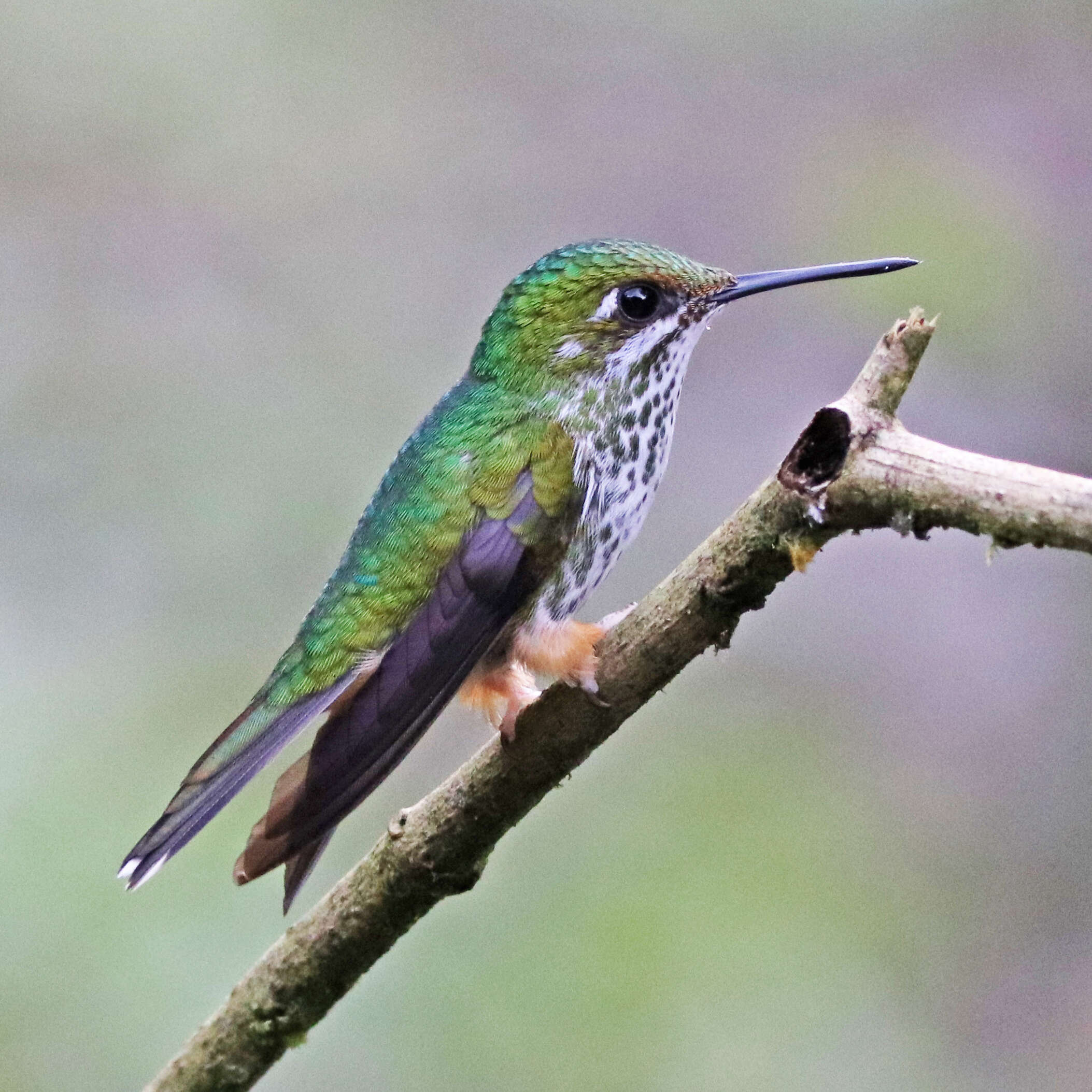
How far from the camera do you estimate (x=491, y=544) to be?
110 inches

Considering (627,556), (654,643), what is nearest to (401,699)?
(654,643)

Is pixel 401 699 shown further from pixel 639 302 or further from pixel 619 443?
pixel 639 302

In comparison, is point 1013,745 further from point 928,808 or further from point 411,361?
point 411,361

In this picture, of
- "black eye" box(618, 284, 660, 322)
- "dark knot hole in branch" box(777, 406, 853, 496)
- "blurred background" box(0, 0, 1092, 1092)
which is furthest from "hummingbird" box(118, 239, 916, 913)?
"blurred background" box(0, 0, 1092, 1092)

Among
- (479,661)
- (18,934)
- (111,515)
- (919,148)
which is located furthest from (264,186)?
(479,661)

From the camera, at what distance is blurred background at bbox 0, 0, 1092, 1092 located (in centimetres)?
368

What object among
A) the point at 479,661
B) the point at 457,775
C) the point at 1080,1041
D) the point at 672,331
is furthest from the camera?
the point at 1080,1041

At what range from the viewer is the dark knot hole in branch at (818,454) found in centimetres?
188

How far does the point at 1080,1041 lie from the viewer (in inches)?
165

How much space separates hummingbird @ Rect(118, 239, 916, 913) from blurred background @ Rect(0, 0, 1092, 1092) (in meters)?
1.04

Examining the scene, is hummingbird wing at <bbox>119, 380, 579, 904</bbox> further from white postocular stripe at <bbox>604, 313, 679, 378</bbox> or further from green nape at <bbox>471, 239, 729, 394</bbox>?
white postocular stripe at <bbox>604, 313, 679, 378</bbox>

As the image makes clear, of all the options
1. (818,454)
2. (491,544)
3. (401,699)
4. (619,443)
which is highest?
(619,443)

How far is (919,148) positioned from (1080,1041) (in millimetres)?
2928

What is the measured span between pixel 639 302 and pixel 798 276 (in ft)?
1.16
